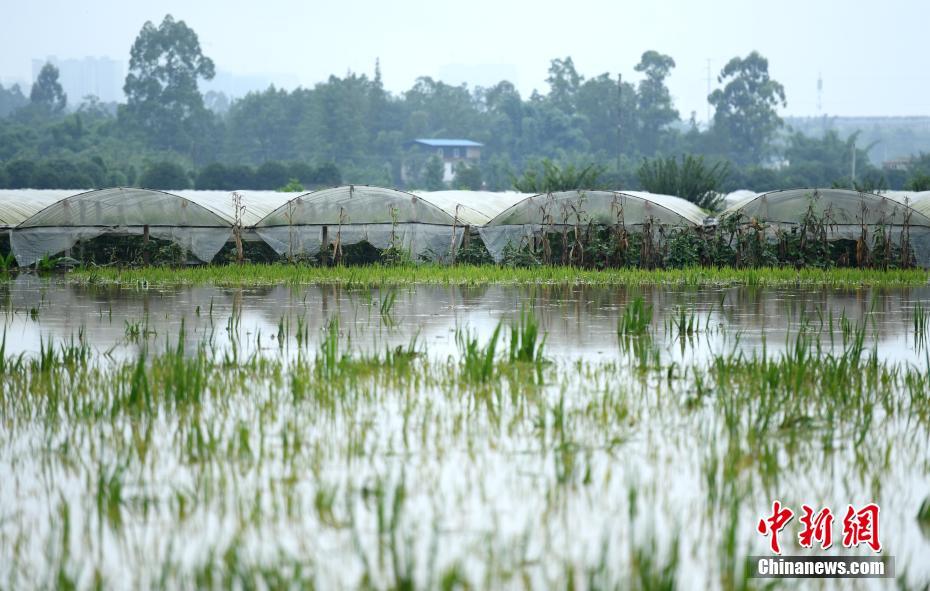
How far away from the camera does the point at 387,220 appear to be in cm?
2225

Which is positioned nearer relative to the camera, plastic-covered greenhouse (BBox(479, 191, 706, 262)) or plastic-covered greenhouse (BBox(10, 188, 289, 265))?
plastic-covered greenhouse (BBox(10, 188, 289, 265))

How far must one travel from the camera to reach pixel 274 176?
5959cm

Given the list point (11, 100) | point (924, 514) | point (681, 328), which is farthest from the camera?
point (11, 100)

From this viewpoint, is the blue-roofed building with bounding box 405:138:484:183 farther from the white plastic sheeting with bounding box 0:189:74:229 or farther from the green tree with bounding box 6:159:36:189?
the white plastic sheeting with bounding box 0:189:74:229

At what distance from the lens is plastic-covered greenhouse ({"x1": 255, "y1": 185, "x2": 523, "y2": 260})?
22188 millimetres

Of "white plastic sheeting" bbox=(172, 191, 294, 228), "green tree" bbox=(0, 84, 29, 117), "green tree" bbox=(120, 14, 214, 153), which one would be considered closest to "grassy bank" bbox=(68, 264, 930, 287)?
"white plastic sheeting" bbox=(172, 191, 294, 228)

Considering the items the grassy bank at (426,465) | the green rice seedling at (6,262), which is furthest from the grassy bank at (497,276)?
the grassy bank at (426,465)

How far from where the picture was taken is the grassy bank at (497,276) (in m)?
18.2

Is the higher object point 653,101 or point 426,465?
point 653,101

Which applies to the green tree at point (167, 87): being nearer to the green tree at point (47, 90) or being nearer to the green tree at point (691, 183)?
the green tree at point (47, 90)

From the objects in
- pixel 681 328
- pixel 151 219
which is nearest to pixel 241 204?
pixel 151 219

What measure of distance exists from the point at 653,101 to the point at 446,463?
86.7 meters

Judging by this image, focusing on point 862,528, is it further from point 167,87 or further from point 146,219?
point 167,87

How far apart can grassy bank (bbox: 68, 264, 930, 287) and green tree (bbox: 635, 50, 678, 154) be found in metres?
66.6
